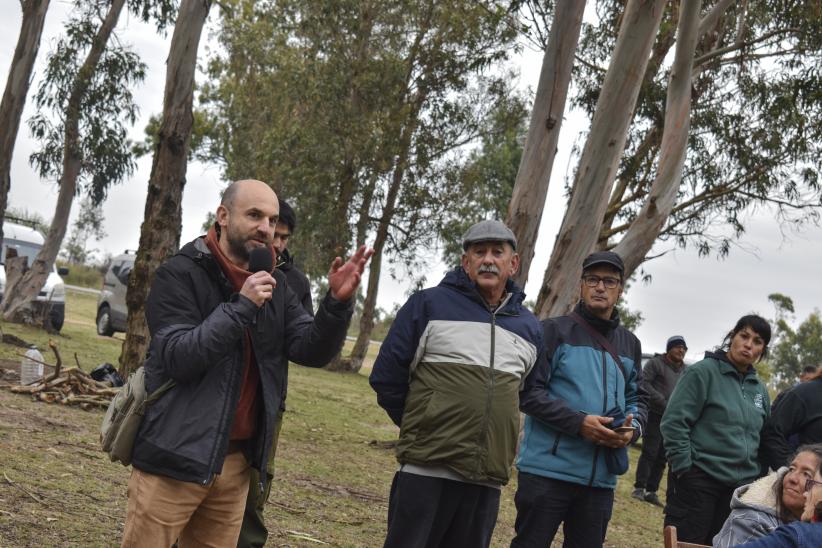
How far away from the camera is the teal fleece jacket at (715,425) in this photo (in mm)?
5773

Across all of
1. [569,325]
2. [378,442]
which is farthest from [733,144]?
[569,325]

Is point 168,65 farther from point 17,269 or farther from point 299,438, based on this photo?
point 17,269

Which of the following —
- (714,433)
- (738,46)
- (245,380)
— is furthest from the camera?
(738,46)

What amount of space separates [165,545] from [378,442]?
9595 millimetres

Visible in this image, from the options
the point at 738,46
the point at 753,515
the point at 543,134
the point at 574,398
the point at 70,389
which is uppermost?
the point at 738,46

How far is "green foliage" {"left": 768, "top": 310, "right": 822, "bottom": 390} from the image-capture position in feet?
176

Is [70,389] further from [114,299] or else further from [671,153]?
[114,299]

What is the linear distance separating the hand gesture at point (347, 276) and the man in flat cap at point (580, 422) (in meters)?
1.70

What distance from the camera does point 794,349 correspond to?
5453 cm

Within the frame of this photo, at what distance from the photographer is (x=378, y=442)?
42.7 feet

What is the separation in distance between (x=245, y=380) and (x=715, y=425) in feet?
10.5

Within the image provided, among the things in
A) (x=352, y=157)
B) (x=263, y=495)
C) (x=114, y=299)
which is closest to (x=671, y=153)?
(x=263, y=495)

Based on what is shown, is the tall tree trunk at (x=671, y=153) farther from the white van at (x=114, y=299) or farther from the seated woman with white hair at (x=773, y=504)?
the white van at (x=114, y=299)

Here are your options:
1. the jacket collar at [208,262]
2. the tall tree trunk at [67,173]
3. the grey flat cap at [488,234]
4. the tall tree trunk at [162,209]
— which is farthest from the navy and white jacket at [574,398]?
the tall tree trunk at [67,173]
